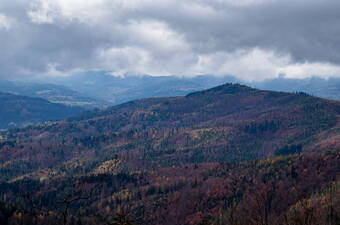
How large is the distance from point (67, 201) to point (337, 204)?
17265cm

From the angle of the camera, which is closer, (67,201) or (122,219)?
(67,201)

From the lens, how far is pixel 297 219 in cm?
4731

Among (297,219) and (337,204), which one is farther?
(337,204)

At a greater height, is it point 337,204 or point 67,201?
point 67,201

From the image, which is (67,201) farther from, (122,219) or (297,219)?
(297,219)

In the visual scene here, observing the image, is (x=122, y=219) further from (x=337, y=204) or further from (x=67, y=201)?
(x=337, y=204)

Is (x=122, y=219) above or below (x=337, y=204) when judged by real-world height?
above

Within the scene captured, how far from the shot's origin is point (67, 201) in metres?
33.2

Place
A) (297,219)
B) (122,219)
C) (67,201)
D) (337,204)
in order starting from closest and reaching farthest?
(67,201) < (297,219) < (122,219) < (337,204)

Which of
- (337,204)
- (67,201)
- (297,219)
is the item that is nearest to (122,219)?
(67,201)

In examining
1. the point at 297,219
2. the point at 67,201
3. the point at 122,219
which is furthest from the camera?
the point at 122,219

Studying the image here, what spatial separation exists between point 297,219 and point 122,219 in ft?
77.7

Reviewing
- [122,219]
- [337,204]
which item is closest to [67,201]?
[122,219]

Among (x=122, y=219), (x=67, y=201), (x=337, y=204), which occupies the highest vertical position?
(x=67, y=201)
